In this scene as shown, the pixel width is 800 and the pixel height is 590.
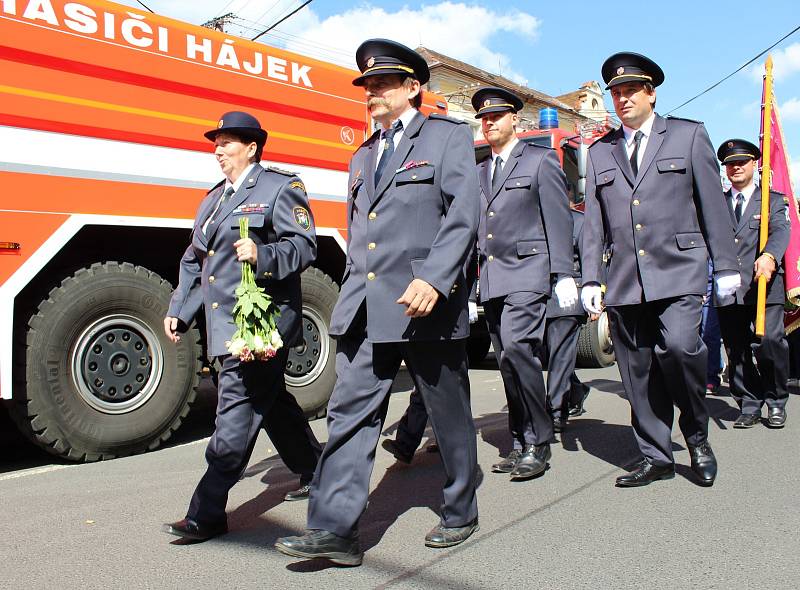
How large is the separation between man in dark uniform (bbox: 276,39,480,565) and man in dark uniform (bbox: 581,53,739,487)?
1.20 meters

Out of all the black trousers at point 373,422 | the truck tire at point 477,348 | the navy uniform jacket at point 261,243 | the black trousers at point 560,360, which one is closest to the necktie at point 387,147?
the navy uniform jacket at point 261,243

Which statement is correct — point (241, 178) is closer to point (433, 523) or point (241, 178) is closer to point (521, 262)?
point (521, 262)

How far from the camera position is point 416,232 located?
9.27 ft

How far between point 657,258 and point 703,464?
3.26ft

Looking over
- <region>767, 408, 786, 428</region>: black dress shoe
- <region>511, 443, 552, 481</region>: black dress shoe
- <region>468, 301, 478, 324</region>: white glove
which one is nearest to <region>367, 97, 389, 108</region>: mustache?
<region>468, 301, 478, 324</region>: white glove

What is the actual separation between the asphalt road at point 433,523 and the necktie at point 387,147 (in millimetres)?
1416

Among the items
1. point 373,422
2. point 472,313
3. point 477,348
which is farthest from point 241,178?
point 477,348

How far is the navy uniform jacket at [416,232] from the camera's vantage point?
109 inches

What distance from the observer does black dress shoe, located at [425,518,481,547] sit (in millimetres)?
2879

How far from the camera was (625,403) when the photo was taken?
241 inches

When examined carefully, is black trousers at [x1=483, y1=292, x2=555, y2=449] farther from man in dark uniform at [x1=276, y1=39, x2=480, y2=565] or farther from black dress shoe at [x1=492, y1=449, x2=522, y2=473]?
man in dark uniform at [x1=276, y1=39, x2=480, y2=565]

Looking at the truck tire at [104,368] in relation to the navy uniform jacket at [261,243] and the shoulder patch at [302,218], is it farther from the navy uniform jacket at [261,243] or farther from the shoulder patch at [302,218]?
the shoulder patch at [302,218]

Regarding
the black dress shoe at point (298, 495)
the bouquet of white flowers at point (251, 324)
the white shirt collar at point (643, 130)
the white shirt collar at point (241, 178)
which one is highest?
the white shirt collar at point (643, 130)

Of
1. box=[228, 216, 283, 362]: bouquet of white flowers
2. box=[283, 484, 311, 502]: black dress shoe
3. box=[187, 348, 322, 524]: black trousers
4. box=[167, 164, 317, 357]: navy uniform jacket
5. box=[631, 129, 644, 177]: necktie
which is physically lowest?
box=[283, 484, 311, 502]: black dress shoe
